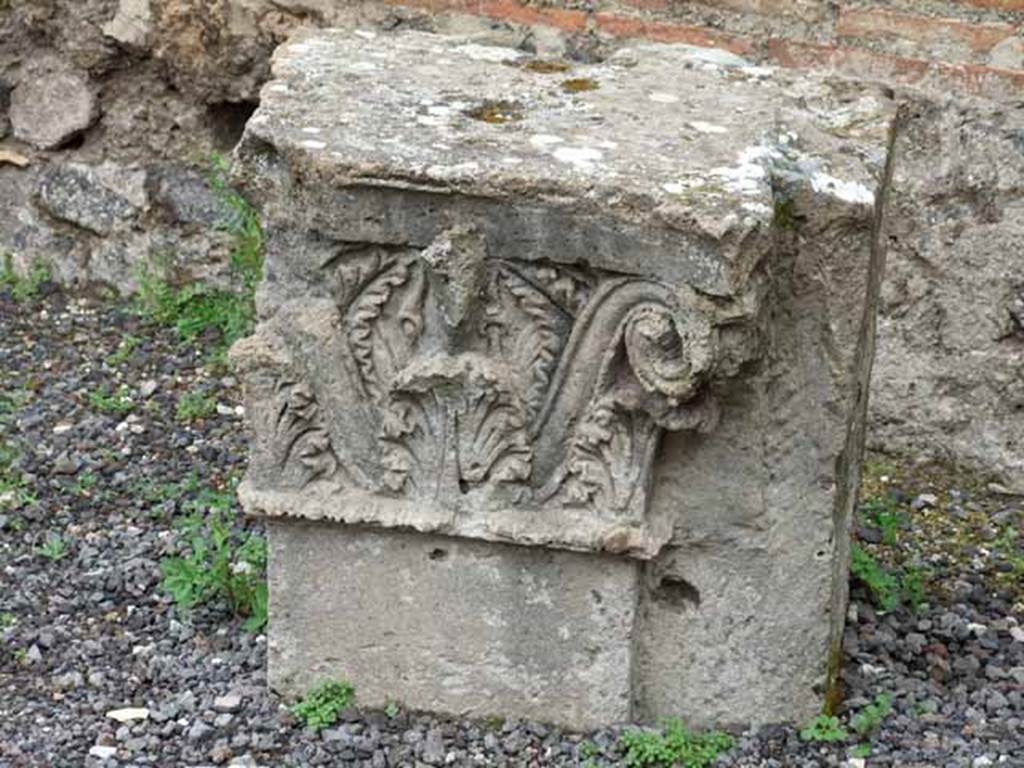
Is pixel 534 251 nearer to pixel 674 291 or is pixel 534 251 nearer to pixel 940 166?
pixel 674 291

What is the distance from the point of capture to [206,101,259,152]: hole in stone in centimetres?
605

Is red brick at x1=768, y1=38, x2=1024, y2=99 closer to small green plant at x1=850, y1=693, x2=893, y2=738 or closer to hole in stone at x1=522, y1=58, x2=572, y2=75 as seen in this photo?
hole in stone at x1=522, y1=58, x2=572, y2=75

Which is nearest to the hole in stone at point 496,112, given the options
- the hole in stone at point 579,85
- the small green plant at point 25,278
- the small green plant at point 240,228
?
the hole in stone at point 579,85

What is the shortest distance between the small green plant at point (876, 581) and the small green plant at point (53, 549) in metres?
1.66

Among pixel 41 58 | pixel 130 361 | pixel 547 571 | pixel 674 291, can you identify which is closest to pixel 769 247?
pixel 674 291

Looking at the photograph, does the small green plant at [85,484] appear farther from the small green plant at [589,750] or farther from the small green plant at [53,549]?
the small green plant at [589,750]

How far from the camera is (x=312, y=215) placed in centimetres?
394

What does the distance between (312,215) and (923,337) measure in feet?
6.39

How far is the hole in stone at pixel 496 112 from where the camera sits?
4121 mm

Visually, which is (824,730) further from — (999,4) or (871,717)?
(999,4)

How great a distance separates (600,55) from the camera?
5418 mm

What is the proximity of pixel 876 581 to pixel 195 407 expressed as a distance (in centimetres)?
177

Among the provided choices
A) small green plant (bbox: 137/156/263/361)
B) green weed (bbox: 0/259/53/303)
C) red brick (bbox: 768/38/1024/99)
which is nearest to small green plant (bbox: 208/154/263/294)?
small green plant (bbox: 137/156/263/361)

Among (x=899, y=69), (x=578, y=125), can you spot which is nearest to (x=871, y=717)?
(x=578, y=125)
